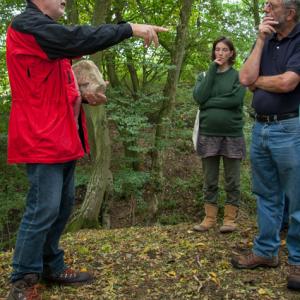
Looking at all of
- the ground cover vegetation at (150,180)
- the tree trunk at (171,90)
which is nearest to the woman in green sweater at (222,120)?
the ground cover vegetation at (150,180)

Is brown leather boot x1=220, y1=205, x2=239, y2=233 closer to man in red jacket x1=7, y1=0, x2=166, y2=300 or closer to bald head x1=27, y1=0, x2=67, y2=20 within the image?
man in red jacket x1=7, y1=0, x2=166, y2=300

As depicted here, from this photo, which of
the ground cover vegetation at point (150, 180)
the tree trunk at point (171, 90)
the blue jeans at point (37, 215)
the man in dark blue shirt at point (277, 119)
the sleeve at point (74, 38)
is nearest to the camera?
the sleeve at point (74, 38)

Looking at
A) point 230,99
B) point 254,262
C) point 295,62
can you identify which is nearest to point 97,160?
point 230,99

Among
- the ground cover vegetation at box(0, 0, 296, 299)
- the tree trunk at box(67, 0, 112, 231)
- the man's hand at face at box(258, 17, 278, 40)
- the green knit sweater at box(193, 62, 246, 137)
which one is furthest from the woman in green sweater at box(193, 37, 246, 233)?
the tree trunk at box(67, 0, 112, 231)

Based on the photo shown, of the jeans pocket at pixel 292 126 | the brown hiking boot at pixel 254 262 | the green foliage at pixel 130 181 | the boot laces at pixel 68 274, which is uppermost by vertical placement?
the jeans pocket at pixel 292 126

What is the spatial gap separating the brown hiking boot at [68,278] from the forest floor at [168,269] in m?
0.06

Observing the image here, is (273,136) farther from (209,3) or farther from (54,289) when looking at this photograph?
(209,3)

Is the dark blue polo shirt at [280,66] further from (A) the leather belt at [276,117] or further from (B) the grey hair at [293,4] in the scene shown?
(B) the grey hair at [293,4]

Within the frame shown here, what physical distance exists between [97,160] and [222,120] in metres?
3.54

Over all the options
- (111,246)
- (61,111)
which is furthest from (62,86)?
(111,246)

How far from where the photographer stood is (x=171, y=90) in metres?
9.30

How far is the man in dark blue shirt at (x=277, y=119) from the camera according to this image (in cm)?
338

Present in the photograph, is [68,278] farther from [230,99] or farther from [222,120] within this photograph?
[230,99]

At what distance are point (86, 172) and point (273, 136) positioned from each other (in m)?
5.92
